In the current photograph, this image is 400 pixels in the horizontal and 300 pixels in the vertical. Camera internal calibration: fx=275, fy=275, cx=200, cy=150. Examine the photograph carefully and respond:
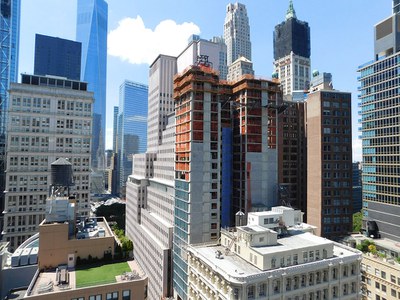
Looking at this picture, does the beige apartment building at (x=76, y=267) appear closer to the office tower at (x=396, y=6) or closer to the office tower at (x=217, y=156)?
the office tower at (x=217, y=156)

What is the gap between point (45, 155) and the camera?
368 ft

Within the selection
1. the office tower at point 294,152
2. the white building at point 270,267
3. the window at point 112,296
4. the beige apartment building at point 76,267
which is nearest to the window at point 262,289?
the white building at point 270,267

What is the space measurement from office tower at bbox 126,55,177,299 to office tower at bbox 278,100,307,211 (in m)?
47.9

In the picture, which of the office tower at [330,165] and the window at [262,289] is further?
the office tower at [330,165]

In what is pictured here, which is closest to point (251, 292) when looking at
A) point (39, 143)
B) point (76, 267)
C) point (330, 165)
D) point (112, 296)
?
point (112, 296)

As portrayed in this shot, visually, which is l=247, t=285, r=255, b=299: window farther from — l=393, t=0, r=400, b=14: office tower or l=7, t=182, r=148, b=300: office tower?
l=393, t=0, r=400, b=14: office tower

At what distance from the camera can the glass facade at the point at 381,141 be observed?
9362cm

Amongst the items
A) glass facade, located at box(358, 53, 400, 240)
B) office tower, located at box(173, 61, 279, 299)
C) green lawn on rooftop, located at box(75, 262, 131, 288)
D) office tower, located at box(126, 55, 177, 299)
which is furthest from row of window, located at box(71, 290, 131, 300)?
glass facade, located at box(358, 53, 400, 240)

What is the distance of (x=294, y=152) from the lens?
119 meters

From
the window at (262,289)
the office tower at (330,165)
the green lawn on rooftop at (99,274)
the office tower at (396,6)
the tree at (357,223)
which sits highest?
the office tower at (396,6)

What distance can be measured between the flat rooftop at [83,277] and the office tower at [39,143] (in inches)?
2710

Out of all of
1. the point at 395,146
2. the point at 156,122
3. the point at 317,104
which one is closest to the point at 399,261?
the point at 395,146

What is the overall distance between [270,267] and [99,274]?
29.9 metres

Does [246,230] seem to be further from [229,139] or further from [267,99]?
[267,99]
